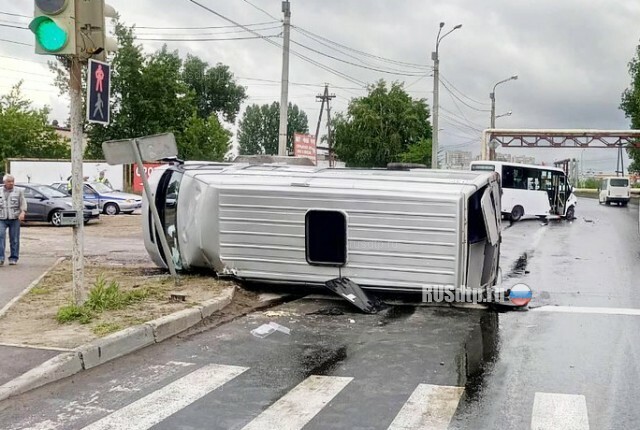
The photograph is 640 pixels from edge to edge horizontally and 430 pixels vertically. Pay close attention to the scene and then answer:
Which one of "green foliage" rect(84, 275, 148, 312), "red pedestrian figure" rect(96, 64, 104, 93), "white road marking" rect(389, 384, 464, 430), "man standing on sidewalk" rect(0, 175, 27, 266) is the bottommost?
"white road marking" rect(389, 384, 464, 430)

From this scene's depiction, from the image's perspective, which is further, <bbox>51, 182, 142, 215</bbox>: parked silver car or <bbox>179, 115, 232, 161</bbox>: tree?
<bbox>179, 115, 232, 161</bbox>: tree

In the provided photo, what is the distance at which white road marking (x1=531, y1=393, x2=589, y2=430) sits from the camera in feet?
15.9

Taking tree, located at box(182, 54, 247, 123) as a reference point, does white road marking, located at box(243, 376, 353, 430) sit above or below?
below

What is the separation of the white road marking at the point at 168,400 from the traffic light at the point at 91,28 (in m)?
3.84

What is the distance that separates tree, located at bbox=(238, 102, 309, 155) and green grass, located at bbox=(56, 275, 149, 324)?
304 feet

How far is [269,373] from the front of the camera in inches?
247

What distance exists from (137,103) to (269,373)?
41.4 metres

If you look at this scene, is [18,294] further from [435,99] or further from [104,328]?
[435,99]

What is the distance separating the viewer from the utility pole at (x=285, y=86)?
70.1 ft

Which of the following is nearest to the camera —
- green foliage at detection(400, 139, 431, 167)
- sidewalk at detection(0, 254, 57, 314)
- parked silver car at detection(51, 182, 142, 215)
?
sidewalk at detection(0, 254, 57, 314)

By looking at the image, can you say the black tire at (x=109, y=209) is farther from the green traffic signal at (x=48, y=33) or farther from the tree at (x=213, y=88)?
the tree at (x=213, y=88)

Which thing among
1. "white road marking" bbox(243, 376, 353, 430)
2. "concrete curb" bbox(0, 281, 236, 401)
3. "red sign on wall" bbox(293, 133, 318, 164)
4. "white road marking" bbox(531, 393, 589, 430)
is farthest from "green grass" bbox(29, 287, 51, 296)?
"red sign on wall" bbox(293, 133, 318, 164)

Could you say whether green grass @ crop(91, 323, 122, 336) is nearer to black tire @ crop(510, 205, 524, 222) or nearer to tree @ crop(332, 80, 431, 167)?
black tire @ crop(510, 205, 524, 222)

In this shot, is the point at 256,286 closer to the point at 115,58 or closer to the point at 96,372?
the point at 96,372
